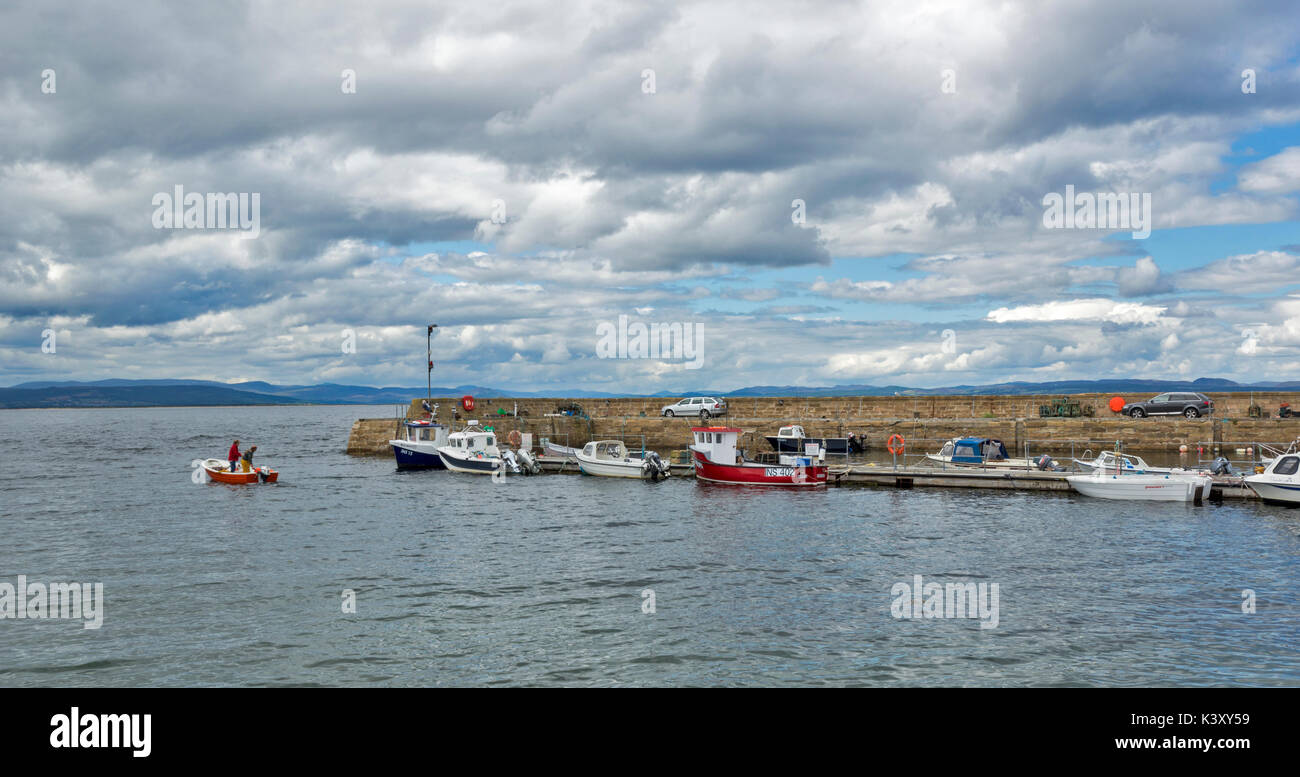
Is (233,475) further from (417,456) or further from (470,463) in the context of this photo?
(470,463)

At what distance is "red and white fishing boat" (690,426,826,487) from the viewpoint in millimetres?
49062

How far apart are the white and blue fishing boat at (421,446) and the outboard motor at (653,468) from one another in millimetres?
17681

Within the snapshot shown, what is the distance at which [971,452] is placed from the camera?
2136 inches

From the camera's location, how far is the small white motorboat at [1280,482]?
127ft

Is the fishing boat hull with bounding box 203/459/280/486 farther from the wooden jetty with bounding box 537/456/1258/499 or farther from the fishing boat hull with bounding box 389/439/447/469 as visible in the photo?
the wooden jetty with bounding box 537/456/1258/499

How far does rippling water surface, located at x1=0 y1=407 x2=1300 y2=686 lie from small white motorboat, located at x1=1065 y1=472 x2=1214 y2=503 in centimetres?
129

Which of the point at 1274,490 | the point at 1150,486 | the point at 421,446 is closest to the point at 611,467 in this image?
the point at 421,446

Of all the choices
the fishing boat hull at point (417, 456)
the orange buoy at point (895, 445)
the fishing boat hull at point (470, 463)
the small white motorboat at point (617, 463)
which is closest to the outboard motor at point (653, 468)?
the small white motorboat at point (617, 463)

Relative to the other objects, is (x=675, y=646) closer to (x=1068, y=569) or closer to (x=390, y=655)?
(x=390, y=655)

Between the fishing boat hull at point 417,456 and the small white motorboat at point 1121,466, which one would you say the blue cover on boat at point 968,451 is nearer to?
the small white motorboat at point 1121,466
